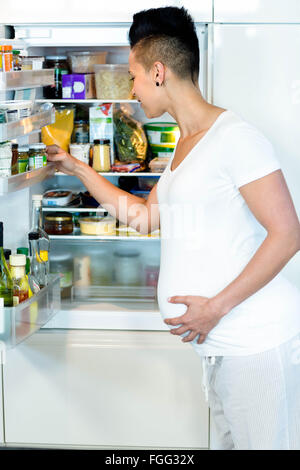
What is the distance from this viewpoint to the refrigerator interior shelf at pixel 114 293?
2.23m

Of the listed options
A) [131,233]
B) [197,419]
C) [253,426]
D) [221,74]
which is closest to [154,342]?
[197,419]

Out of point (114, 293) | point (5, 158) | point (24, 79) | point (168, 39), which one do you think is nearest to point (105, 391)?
point (114, 293)

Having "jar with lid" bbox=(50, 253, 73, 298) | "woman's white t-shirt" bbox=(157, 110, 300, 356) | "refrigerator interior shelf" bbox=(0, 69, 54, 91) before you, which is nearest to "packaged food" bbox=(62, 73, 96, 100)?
"refrigerator interior shelf" bbox=(0, 69, 54, 91)

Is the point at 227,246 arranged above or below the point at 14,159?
below

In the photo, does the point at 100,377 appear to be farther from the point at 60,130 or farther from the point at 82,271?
the point at 60,130

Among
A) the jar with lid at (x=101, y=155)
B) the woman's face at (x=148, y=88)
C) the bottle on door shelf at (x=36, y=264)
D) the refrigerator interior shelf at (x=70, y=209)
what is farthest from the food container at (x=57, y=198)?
the woman's face at (x=148, y=88)

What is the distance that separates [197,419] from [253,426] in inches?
27.5

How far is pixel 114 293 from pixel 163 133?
2.09 ft

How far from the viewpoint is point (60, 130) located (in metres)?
2.39

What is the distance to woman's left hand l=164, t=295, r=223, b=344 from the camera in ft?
4.51

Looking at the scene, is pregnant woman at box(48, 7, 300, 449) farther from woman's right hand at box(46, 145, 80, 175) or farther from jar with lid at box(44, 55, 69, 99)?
jar with lid at box(44, 55, 69, 99)

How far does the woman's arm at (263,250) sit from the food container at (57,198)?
1.09m

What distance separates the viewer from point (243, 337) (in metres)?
1.38

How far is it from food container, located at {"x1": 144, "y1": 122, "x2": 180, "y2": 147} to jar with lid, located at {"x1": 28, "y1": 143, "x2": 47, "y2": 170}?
81 centimetres
